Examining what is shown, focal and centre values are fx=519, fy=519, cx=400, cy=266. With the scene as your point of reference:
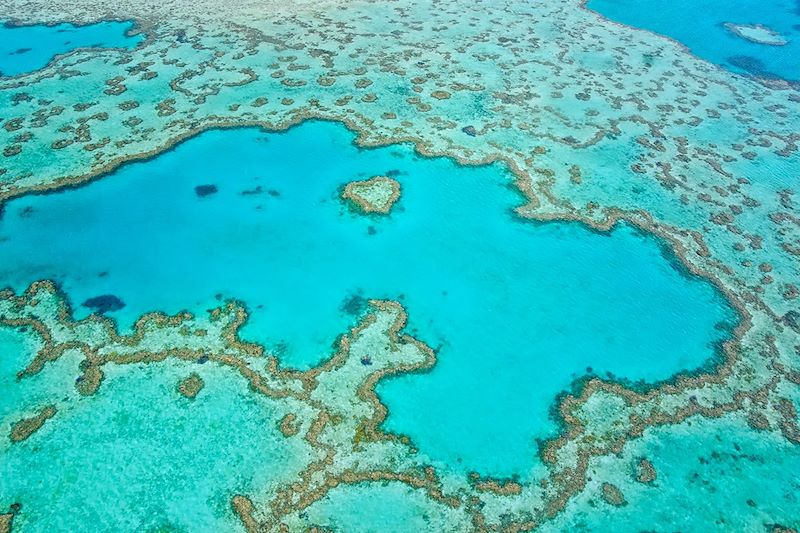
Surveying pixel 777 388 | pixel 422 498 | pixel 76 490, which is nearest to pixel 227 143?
pixel 76 490

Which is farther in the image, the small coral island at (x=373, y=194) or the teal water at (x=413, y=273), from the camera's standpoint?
the small coral island at (x=373, y=194)

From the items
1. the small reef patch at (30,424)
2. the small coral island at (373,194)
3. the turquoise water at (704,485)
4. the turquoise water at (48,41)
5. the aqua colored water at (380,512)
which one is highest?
Answer: the turquoise water at (48,41)

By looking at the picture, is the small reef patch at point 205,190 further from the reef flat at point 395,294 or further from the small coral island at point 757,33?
the small coral island at point 757,33

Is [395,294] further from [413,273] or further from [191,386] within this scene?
[191,386]

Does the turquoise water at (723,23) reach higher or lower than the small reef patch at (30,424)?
higher

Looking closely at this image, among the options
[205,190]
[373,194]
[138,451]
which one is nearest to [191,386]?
[138,451]

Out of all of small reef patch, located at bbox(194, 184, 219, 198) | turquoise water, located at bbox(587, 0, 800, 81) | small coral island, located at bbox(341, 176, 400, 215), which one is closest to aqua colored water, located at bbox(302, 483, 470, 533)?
small coral island, located at bbox(341, 176, 400, 215)

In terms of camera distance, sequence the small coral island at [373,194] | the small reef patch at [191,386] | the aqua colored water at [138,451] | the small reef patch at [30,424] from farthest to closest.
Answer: the small coral island at [373,194] → the small reef patch at [191,386] → the small reef patch at [30,424] → the aqua colored water at [138,451]

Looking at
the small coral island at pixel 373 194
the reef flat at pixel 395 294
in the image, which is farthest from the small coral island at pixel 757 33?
the small coral island at pixel 373 194
